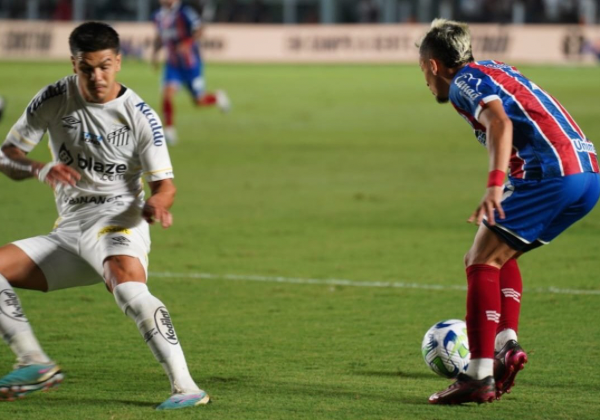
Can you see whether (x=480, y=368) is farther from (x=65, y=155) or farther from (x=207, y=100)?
(x=207, y=100)

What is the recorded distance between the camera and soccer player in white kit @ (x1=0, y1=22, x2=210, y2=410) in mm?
5059

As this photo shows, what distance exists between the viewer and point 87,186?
17.8 feet

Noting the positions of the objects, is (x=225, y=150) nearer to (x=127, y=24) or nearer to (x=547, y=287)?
(x=547, y=287)

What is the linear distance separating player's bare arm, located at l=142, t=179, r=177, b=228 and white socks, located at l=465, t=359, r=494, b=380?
1.51 meters

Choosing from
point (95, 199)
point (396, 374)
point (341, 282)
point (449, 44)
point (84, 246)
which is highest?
point (449, 44)

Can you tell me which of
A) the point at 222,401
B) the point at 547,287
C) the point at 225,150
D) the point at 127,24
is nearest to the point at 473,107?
the point at 222,401

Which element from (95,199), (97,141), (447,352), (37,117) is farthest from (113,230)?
(447,352)

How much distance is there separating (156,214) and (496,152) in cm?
153

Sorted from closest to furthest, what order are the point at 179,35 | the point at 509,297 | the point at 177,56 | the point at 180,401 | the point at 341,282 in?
the point at 180,401
the point at 509,297
the point at 341,282
the point at 177,56
the point at 179,35

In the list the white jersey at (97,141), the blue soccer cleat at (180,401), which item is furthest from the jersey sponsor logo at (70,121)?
the blue soccer cleat at (180,401)

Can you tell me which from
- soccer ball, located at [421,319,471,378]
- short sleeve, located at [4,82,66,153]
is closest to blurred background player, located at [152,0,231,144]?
short sleeve, located at [4,82,66,153]

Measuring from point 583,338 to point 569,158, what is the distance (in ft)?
5.96

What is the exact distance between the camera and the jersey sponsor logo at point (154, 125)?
17.5ft

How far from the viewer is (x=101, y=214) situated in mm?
5359
